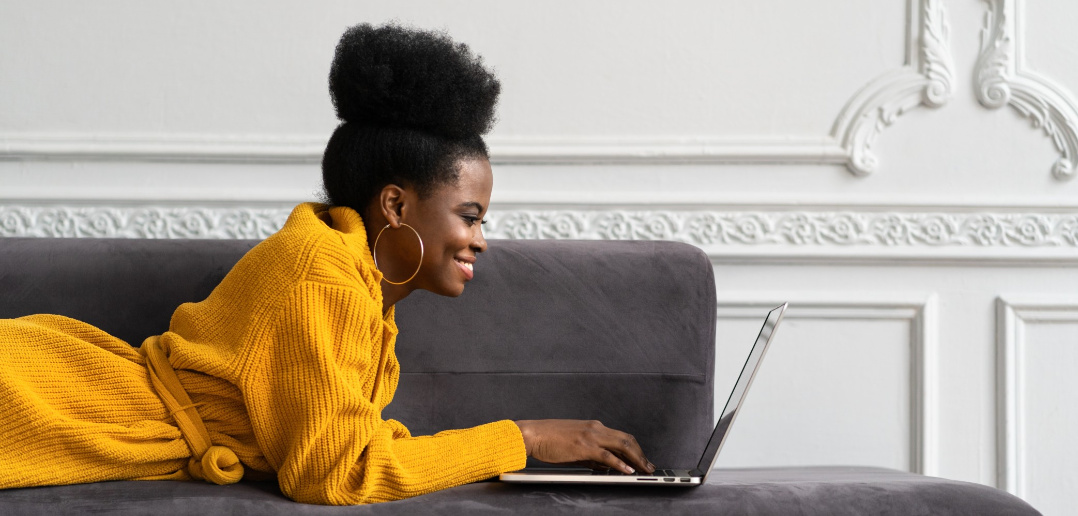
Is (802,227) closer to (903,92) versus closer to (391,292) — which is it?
(903,92)

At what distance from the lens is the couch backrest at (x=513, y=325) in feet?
5.14

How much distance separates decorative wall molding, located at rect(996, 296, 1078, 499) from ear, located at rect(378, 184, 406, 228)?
1.37 metres

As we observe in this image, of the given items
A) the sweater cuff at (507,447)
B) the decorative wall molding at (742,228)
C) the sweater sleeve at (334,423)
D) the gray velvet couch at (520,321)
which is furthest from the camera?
the decorative wall molding at (742,228)

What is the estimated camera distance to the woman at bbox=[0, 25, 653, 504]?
115cm

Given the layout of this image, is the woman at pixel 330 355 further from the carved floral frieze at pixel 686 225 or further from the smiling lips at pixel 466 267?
the carved floral frieze at pixel 686 225

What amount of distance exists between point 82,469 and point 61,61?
119 cm

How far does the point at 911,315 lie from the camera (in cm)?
196

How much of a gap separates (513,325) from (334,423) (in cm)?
51

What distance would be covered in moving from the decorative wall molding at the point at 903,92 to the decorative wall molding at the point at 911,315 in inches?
11.4

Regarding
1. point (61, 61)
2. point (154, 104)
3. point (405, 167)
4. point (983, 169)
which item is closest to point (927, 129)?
point (983, 169)

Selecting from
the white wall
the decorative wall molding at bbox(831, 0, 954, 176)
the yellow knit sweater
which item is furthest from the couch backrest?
the decorative wall molding at bbox(831, 0, 954, 176)

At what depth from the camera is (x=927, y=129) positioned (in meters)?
1.97

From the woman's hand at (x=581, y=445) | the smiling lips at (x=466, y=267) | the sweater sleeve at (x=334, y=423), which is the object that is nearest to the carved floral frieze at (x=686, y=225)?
the smiling lips at (x=466, y=267)

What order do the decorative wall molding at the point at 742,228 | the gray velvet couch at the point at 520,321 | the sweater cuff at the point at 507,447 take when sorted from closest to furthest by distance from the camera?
1. the sweater cuff at the point at 507,447
2. the gray velvet couch at the point at 520,321
3. the decorative wall molding at the point at 742,228
